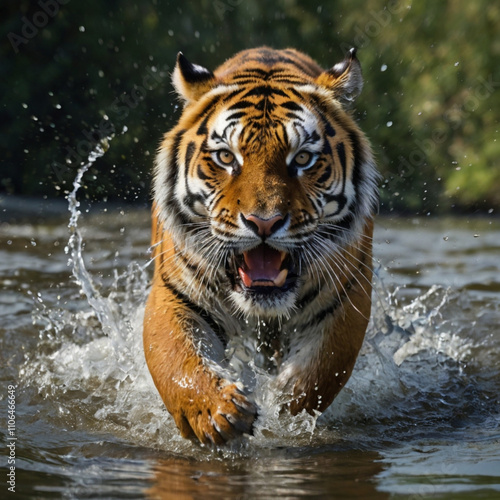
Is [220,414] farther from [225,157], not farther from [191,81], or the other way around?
[191,81]

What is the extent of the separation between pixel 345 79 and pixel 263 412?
0.98 meters

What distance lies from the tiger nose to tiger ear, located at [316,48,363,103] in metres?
0.57

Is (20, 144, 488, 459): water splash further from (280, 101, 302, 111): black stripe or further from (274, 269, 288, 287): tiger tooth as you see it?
(280, 101, 302, 111): black stripe

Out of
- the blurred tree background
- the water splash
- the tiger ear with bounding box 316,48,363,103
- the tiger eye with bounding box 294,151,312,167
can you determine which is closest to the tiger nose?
the tiger eye with bounding box 294,151,312,167

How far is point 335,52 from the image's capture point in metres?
7.86

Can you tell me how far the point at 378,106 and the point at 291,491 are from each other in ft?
20.4

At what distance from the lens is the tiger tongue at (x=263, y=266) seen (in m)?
2.31

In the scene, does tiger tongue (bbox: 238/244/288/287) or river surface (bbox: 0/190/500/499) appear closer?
river surface (bbox: 0/190/500/499)

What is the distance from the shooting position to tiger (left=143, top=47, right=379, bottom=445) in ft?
7.42

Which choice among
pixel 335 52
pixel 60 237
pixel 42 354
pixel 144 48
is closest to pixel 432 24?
pixel 335 52

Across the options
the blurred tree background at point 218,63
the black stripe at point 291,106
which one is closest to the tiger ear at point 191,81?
the black stripe at point 291,106

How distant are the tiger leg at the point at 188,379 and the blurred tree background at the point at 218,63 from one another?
15.3 ft

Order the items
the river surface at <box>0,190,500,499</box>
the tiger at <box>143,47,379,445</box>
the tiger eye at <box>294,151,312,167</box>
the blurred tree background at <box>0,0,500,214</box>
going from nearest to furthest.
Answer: the river surface at <box>0,190,500,499</box>
the tiger at <box>143,47,379,445</box>
the tiger eye at <box>294,151,312,167</box>
the blurred tree background at <box>0,0,500,214</box>

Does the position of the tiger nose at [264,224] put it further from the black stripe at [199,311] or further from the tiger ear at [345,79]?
the tiger ear at [345,79]
